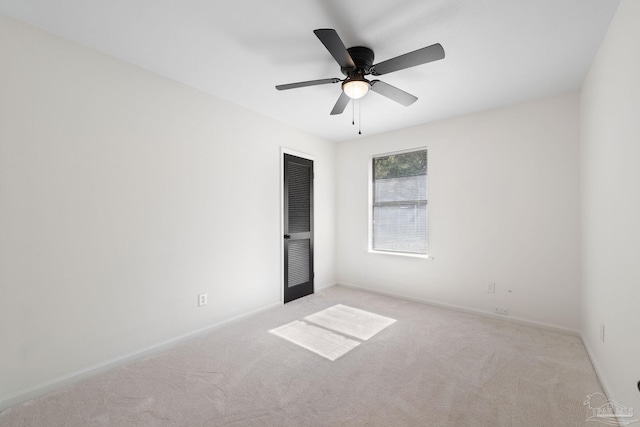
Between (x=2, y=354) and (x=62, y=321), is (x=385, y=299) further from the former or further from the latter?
(x=2, y=354)

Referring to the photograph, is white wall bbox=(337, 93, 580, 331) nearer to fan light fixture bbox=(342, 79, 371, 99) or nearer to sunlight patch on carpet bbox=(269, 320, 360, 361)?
sunlight patch on carpet bbox=(269, 320, 360, 361)

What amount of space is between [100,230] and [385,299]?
3488mm

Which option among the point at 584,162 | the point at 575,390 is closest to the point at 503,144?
the point at 584,162

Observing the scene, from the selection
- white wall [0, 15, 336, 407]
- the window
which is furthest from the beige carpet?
the window

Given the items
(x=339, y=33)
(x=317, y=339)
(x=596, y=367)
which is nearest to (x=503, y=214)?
(x=596, y=367)

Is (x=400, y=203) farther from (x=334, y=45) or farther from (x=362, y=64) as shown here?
(x=334, y=45)

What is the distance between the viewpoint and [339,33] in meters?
1.95

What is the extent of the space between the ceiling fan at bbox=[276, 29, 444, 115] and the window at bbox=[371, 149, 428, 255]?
67.7 inches

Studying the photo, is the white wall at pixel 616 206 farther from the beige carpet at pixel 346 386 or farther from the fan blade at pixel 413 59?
the fan blade at pixel 413 59

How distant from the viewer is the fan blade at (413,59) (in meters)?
1.70

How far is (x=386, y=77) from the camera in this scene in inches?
102

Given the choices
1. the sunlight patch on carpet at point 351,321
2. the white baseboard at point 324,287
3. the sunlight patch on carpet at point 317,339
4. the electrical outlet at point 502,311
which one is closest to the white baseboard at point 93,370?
the sunlight patch on carpet at point 317,339

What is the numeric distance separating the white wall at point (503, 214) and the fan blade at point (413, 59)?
2007mm

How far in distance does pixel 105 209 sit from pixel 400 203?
3577 millimetres
